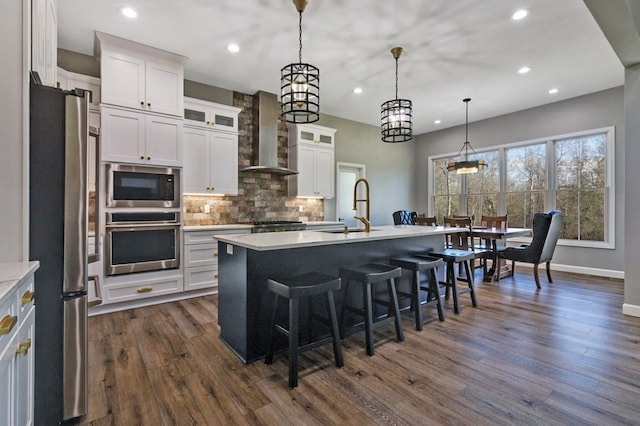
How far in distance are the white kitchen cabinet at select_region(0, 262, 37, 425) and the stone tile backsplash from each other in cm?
336

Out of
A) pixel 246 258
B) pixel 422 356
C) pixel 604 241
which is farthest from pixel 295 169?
pixel 604 241

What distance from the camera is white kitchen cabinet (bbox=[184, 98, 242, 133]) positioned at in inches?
169

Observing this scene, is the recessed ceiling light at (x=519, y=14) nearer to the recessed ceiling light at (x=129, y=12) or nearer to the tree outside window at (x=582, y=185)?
the tree outside window at (x=582, y=185)

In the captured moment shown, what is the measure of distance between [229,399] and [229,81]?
431cm

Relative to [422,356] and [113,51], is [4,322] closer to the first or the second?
[422,356]

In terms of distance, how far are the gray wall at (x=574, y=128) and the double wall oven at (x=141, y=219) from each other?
614 centimetres

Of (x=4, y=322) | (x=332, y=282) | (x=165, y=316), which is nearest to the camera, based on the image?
(x=4, y=322)

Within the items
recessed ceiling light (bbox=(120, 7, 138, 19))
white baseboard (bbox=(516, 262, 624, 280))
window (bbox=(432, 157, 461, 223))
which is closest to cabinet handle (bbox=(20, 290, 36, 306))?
recessed ceiling light (bbox=(120, 7, 138, 19))

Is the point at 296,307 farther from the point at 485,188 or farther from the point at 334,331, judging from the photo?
the point at 485,188

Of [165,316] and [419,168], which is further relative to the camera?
[419,168]

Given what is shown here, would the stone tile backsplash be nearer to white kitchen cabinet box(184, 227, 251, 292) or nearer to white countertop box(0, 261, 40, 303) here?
white kitchen cabinet box(184, 227, 251, 292)

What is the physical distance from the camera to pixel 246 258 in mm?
2264

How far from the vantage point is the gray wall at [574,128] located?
4.94 meters

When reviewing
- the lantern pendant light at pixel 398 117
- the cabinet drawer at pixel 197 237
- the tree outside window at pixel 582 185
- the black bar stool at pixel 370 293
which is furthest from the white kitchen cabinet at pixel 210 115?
the tree outside window at pixel 582 185
